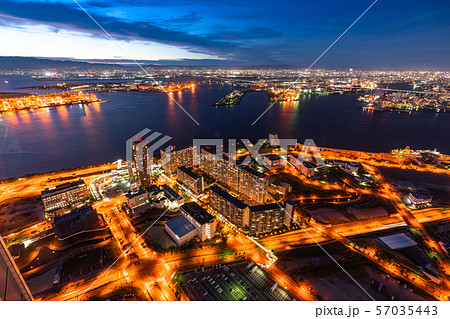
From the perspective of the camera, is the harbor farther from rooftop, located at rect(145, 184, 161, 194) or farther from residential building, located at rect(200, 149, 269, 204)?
rooftop, located at rect(145, 184, 161, 194)

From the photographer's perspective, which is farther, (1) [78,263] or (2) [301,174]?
(2) [301,174]

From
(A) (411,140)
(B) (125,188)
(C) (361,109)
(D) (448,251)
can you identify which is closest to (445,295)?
(D) (448,251)

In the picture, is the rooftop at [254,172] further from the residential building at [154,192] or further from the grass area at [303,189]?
the residential building at [154,192]

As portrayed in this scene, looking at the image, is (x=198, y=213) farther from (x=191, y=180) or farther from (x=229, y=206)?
(x=191, y=180)

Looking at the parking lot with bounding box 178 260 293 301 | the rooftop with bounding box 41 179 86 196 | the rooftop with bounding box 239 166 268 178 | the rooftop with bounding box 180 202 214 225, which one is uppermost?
the rooftop with bounding box 239 166 268 178

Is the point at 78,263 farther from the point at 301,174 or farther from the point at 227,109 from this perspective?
the point at 227,109

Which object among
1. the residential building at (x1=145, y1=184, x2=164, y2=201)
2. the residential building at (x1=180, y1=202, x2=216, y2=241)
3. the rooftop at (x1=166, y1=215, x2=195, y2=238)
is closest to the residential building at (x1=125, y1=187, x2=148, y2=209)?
the residential building at (x1=145, y1=184, x2=164, y2=201)

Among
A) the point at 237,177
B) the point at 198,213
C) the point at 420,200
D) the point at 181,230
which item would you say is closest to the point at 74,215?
the point at 181,230
